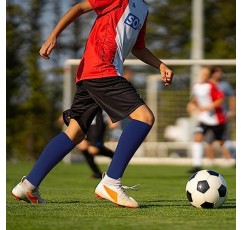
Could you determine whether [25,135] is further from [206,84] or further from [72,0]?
[206,84]

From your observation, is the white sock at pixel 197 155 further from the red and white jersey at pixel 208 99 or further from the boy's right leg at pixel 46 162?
the boy's right leg at pixel 46 162

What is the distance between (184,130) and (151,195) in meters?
11.4

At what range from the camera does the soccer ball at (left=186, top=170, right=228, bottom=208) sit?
22.5ft

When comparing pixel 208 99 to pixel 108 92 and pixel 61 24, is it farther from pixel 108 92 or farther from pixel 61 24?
pixel 61 24

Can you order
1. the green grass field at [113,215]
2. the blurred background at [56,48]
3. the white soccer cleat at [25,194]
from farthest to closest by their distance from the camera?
1. the blurred background at [56,48]
2. the white soccer cleat at [25,194]
3. the green grass field at [113,215]

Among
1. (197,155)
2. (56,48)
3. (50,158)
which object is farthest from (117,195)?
(56,48)

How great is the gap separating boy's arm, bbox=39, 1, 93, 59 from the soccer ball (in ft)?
5.26

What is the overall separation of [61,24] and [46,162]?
1165mm

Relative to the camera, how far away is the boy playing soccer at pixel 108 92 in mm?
6715

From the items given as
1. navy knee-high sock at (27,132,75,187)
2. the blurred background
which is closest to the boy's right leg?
navy knee-high sock at (27,132,75,187)

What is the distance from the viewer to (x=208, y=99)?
15.4 meters

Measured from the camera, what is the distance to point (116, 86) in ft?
22.3

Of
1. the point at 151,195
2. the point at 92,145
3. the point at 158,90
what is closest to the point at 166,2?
the point at 158,90

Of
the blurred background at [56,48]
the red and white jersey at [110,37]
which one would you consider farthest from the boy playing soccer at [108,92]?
the blurred background at [56,48]
